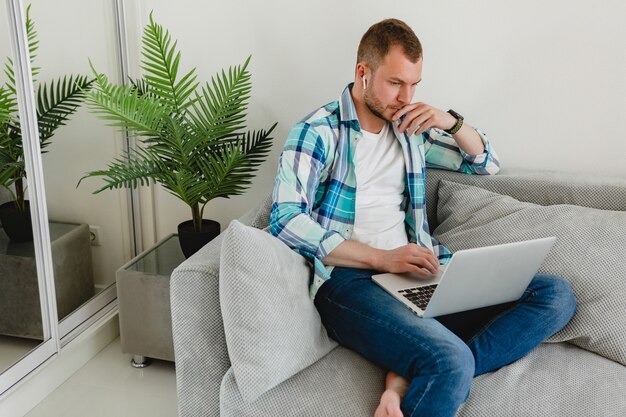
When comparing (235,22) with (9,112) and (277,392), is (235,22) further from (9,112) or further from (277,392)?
(277,392)

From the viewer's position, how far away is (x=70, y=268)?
231 cm

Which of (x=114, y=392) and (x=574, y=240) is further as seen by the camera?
(x=114, y=392)

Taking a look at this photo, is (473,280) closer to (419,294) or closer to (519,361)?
(419,294)

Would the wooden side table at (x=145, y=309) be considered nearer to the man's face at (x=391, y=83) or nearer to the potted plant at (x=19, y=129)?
the potted plant at (x=19, y=129)

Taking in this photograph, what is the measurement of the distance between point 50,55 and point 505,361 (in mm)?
1662

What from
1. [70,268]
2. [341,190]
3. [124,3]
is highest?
[124,3]

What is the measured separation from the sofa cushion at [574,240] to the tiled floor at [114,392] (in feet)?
3.47

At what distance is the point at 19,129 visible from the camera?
196 cm

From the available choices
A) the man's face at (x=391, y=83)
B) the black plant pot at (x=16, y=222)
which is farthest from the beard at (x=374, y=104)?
the black plant pot at (x=16, y=222)

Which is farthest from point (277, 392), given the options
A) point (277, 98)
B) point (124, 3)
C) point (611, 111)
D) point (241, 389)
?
point (124, 3)

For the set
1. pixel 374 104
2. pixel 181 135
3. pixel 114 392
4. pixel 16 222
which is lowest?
pixel 114 392

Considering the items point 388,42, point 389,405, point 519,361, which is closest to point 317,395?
point 389,405

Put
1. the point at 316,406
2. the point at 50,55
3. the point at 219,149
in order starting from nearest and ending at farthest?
the point at 316,406, the point at 50,55, the point at 219,149

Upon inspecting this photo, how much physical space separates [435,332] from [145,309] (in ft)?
3.68
